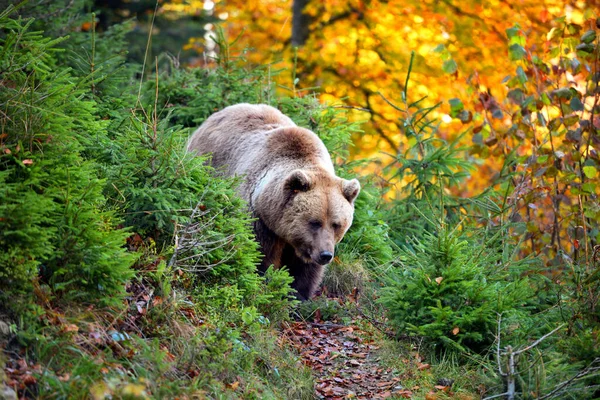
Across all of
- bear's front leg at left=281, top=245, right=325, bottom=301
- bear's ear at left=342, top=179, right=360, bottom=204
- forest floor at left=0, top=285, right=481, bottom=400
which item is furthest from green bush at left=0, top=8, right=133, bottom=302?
bear's ear at left=342, top=179, right=360, bottom=204

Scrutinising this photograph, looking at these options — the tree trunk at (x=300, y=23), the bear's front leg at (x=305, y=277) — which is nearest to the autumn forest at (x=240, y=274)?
the bear's front leg at (x=305, y=277)

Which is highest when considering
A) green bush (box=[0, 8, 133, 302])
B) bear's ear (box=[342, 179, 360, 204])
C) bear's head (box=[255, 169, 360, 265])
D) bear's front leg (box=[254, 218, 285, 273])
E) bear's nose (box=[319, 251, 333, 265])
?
green bush (box=[0, 8, 133, 302])

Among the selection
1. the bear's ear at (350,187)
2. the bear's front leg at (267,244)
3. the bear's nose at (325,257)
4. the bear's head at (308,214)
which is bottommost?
the bear's front leg at (267,244)

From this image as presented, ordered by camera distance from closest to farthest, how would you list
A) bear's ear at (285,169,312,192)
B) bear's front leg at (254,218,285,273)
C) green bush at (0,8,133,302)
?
1. green bush at (0,8,133,302)
2. bear's ear at (285,169,312,192)
3. bear's front leg at (254,218,285,273)

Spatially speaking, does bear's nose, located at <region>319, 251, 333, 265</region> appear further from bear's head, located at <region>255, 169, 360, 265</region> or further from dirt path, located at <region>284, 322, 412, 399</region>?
dirt path, located at <region>284, 322, 412, 399</region>

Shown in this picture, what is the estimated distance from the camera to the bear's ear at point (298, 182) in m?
7.30

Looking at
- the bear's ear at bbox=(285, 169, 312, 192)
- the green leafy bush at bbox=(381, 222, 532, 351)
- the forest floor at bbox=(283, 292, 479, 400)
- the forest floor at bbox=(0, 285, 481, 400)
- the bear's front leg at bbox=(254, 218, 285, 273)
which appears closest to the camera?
the forest floor at bbox=(0, 285, 481, 400)

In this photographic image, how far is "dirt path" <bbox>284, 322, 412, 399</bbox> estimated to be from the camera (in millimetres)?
5746

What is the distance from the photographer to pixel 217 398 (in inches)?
187

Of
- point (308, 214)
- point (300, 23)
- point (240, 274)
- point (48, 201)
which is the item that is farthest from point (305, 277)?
point (300, 23)

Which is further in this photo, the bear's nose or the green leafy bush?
the bear's nose

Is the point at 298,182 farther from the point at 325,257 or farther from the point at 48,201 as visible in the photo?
the point at 48,201

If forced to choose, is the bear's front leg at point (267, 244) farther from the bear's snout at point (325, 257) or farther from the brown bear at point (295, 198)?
the bear's snout at point (325, 257)

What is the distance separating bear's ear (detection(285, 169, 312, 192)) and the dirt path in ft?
4.75
